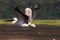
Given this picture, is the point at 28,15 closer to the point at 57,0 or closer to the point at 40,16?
the point at 40,16

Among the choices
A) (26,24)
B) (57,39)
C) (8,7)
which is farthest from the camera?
(8,7)

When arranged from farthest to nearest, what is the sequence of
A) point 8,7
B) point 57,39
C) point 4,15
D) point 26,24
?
point 8,7
point 4,15
point 26,24
point 57,39

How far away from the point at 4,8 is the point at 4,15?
11.8ft

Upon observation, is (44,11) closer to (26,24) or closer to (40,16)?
(40,16)

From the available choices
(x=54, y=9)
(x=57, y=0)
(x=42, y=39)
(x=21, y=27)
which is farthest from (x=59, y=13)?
(x=42, y=39)

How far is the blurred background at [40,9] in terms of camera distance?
136ft

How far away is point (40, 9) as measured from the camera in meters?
42.8

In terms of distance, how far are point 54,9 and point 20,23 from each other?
73.0ft

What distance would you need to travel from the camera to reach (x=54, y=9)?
142ft

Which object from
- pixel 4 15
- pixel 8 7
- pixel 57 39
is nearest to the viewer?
pixel 57 39

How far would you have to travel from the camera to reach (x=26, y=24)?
2078 centimetres

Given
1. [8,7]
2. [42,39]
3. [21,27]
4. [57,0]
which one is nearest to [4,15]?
[8,7]

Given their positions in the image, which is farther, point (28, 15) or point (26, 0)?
point (26, 0)

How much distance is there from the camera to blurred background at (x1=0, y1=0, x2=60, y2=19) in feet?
136
